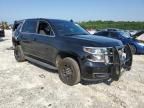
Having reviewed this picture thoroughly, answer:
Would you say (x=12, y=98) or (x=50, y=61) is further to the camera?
(x=50, y=61)

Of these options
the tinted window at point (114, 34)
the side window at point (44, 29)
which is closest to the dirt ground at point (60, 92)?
the side window at point (44, 29)

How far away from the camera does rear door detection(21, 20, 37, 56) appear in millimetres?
7496

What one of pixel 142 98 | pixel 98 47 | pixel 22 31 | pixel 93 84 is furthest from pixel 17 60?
pixel 142 98

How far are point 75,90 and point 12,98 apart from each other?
5.15ft

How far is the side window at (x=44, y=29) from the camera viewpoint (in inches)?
260

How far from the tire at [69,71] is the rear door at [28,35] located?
6.18 feet

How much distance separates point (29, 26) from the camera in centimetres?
787

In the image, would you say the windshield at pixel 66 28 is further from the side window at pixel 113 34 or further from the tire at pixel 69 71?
the side window at pixel 113 34

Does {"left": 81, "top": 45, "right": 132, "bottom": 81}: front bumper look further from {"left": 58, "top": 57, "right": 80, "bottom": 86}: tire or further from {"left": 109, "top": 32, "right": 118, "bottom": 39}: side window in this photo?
{"left": 109, "top": 32, "right": 118, "bottom": 39}: side window

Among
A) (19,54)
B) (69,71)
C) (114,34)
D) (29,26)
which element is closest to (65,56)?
(69,71)

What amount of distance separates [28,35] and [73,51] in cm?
276

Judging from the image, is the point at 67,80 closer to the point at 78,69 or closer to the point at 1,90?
the point at 78,69

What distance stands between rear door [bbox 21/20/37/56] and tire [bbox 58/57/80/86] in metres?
1.88

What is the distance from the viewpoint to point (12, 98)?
5.00 meters
